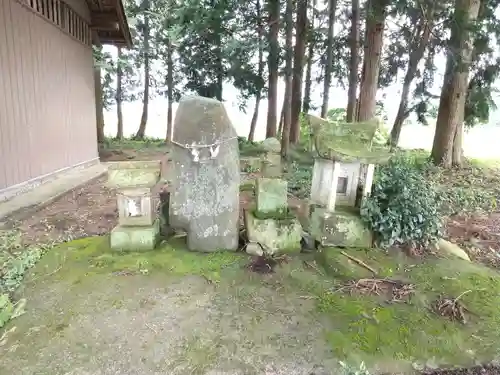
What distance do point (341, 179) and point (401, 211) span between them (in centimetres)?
68

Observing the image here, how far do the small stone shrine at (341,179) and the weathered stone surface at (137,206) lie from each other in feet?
5.68

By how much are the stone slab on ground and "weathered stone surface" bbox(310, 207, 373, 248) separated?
4424mm

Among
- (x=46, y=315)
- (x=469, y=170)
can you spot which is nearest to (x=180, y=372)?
(x=46, y=315)

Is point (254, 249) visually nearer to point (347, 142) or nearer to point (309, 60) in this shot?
point (347, 142)

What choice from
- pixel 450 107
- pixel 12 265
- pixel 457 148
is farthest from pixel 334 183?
pixel 457 148

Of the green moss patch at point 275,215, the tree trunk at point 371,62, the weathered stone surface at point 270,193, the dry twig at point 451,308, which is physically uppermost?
the tree trunk at point 371,62

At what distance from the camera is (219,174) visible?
3.64 m

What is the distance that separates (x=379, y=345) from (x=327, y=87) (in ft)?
41.4

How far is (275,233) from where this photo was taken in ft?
12.3

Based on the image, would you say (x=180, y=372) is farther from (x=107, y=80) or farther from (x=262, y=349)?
(x=107, y=80)

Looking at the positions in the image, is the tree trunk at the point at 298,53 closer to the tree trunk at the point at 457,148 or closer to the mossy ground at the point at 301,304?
the tree trunk at the point at 457,148

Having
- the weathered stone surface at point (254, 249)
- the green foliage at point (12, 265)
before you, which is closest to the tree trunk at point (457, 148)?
the weathered stone surface at point (254, 249)

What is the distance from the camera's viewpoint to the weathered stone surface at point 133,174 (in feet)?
11.8

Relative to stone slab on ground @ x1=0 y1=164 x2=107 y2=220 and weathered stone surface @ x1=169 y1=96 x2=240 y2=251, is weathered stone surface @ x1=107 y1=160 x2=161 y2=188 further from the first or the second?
stone slab on ground @ x1=0 y1=164 x2=107 y2=220
